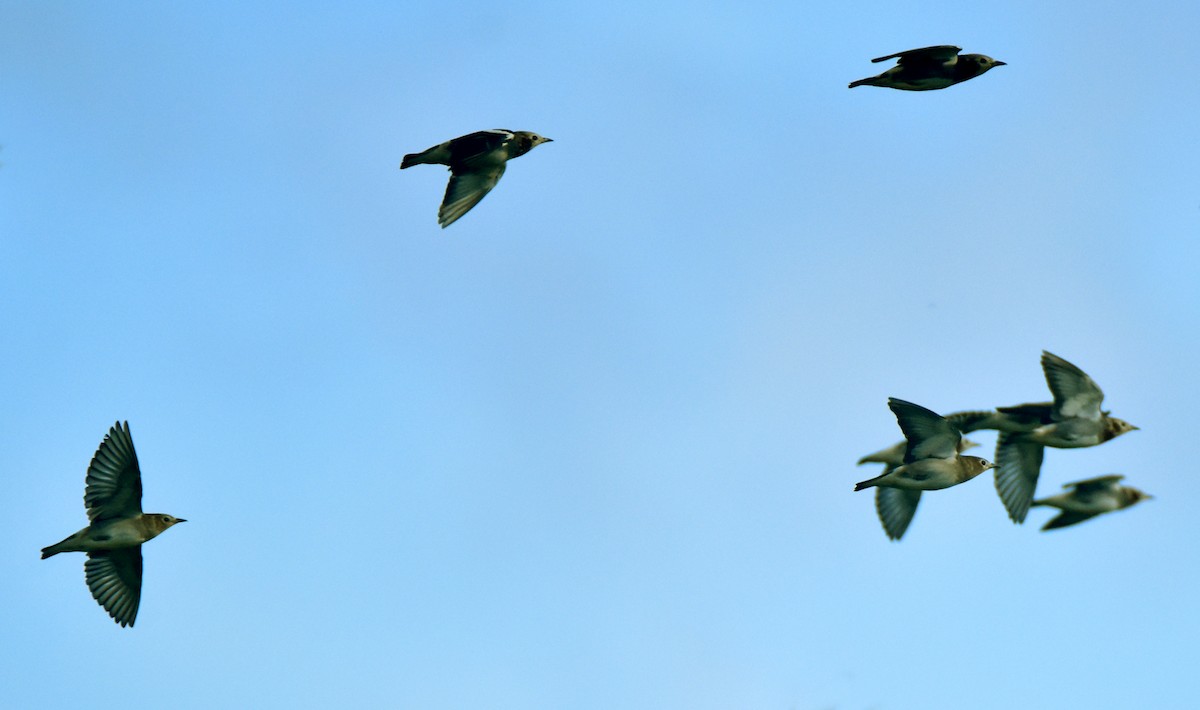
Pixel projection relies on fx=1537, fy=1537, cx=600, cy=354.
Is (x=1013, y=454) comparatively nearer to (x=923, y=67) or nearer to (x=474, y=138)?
(x=923, y=67)

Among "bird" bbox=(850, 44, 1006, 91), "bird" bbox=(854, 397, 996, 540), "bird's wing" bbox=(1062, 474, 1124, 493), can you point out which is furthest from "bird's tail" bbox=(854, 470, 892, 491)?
"bird" bbox=(850, 44, 1006, 91)

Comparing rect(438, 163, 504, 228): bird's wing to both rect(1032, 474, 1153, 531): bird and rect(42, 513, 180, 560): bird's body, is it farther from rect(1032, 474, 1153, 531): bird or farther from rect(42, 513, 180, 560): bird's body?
rect(1032, 474, 1153, 531): bird

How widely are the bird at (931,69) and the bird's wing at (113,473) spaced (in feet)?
41.5

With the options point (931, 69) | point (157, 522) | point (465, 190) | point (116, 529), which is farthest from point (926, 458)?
point (116, 529)

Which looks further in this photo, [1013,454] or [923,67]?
[1013,454]

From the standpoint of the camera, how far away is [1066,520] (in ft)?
83.5

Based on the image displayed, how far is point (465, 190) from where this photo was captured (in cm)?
2611

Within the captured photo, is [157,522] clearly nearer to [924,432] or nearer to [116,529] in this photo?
[116,529]

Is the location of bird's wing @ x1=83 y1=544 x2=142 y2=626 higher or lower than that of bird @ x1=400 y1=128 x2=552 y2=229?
lower

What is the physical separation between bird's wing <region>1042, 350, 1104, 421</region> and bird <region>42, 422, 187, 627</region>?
47.0 feet

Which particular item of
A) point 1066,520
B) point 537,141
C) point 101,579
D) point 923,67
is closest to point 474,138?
point 537,141

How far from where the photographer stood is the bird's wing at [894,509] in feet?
97.8

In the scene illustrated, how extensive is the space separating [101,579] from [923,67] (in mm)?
15628

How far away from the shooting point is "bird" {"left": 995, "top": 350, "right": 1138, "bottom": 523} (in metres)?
24.6
